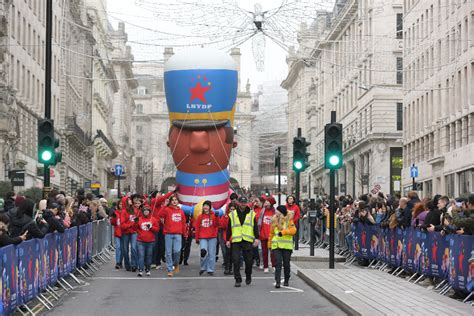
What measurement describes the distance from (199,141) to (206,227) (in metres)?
5.80

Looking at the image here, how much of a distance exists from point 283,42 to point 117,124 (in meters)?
94.0

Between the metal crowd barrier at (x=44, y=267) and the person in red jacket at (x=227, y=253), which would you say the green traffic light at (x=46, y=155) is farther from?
the person in red jacket at (x=227, y=253)

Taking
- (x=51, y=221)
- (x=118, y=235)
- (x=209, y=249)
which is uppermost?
(x=51, y=221)

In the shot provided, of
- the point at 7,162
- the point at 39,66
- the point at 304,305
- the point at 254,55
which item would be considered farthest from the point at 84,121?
the point at 304,305

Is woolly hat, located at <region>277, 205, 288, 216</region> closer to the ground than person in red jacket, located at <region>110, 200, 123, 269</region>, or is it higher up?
higher up

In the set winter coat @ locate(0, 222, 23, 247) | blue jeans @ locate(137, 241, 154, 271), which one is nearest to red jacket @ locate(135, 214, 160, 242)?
blue jeans @ locate(137, 241, 154, 271)

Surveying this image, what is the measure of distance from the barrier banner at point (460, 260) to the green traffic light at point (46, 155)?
878cm

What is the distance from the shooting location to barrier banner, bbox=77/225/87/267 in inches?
880

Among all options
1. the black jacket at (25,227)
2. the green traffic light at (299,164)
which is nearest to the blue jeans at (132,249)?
the green traffic light at (299,164)

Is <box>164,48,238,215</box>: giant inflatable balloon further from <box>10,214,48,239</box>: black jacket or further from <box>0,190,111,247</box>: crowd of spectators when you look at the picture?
<box>10,214,48,239</box>: black jacket

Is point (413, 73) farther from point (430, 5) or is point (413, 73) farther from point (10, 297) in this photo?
point (10, 297)

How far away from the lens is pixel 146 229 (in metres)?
22.9

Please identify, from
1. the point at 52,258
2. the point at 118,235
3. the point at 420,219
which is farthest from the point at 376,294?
the point at 118,235

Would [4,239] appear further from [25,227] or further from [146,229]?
[146,229]
